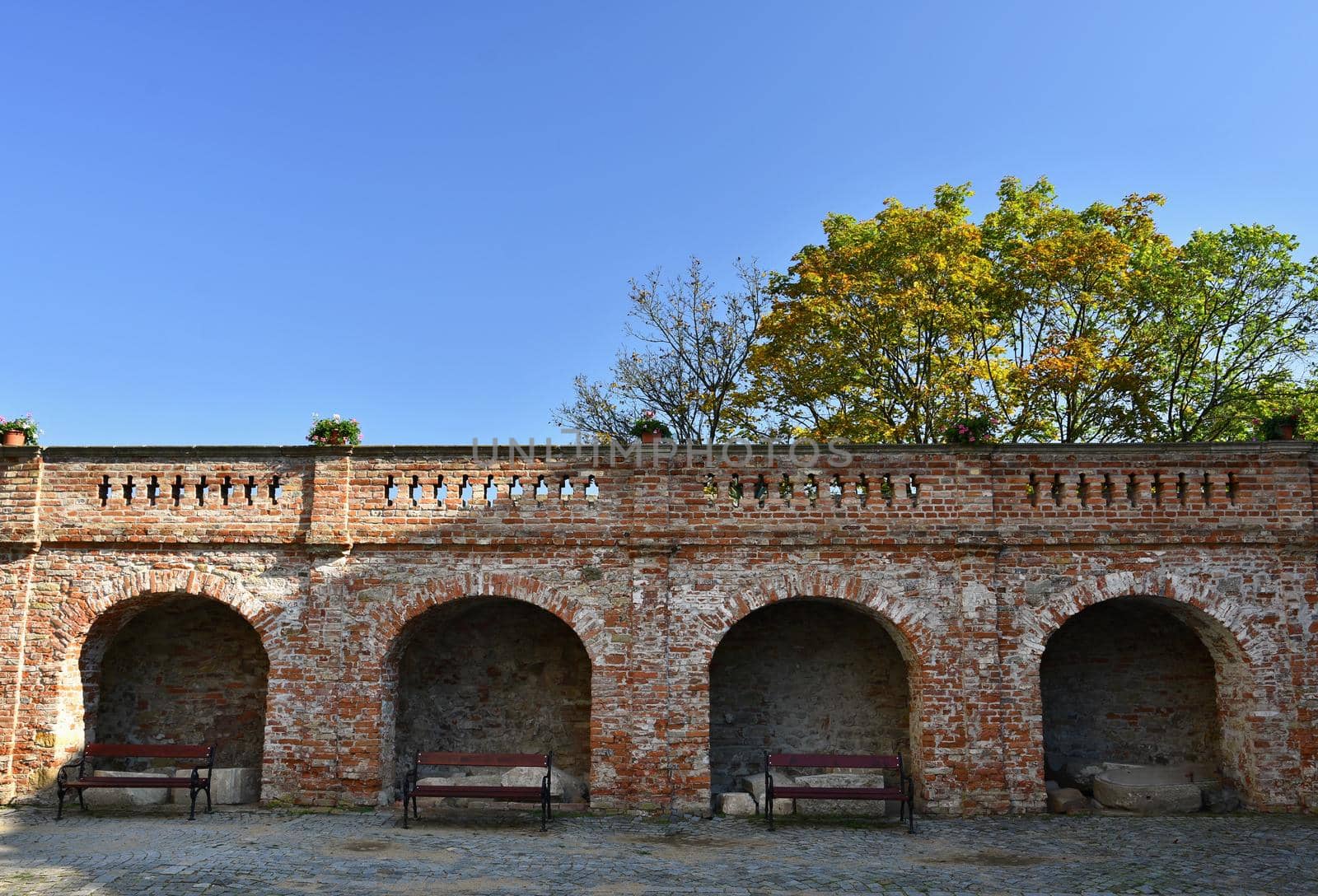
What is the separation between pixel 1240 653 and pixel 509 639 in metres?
9.47

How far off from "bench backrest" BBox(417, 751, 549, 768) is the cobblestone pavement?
68 cm

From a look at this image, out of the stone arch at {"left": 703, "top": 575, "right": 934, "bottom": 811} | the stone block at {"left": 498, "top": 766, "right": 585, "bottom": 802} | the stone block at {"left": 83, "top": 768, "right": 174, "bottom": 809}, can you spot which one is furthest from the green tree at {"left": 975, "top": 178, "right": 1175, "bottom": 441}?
the stone block at {"left": 83, "top": 768, "right": 174, "bottom": 809}

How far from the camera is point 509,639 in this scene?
44.2 ft

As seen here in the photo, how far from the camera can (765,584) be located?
11.9 m

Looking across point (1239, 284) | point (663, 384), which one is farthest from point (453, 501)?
point (1239, 284)

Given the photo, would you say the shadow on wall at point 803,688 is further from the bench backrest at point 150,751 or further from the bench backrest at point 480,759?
the bench backrest at point 150,751

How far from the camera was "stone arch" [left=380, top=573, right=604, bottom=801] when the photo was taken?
1193 centimetres

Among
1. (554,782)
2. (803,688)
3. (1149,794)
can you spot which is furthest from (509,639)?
(1149,794)

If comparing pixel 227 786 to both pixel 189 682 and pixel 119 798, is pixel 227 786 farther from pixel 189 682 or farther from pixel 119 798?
pixel 189 682

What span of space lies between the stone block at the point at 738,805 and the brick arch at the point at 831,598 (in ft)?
5.90

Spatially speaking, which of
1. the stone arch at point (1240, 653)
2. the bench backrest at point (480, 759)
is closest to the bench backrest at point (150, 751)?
the bench backrest at point (480, 759)

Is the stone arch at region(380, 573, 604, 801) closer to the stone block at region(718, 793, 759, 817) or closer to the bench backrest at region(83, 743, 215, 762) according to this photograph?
the stone block at region(718, 793, 759, 817)

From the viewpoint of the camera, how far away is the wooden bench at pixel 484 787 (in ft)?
35.5

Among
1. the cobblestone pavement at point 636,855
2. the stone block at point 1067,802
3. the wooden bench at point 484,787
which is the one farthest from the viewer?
the stone block at point 1067,802
